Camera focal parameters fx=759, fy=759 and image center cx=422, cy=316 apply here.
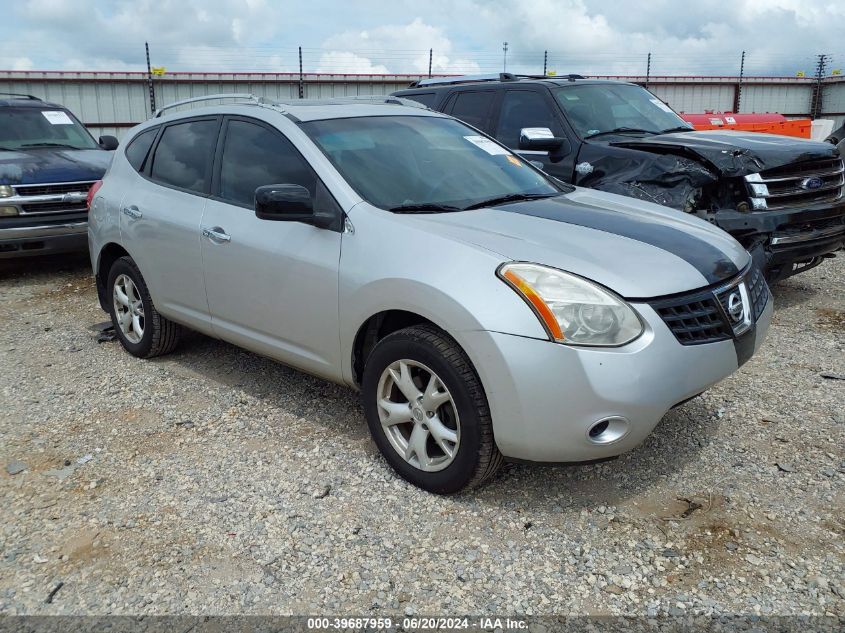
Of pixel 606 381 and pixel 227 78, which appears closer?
pixel 606 381

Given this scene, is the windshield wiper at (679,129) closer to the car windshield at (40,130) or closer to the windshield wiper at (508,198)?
the windshield wiper at (508,198)

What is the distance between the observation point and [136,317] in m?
5.24

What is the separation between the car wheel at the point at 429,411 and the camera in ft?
9.89

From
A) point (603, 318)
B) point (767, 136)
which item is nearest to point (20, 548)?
point (603, 318)

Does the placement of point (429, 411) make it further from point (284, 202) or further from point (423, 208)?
point (284, 202)

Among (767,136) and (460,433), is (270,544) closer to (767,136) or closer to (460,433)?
(460,433)

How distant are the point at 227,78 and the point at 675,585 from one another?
20.8 meters

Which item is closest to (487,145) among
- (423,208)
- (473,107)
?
(423,208)

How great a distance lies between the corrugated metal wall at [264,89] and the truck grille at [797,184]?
532 inches

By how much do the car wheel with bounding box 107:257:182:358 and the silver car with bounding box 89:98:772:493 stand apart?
167 mm

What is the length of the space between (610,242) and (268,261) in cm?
169

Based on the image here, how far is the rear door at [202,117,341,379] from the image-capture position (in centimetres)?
362

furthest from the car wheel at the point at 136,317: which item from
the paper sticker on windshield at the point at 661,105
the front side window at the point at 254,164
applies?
the paper sticker on windshield at the point at 661,105

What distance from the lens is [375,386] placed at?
11.2 feet
